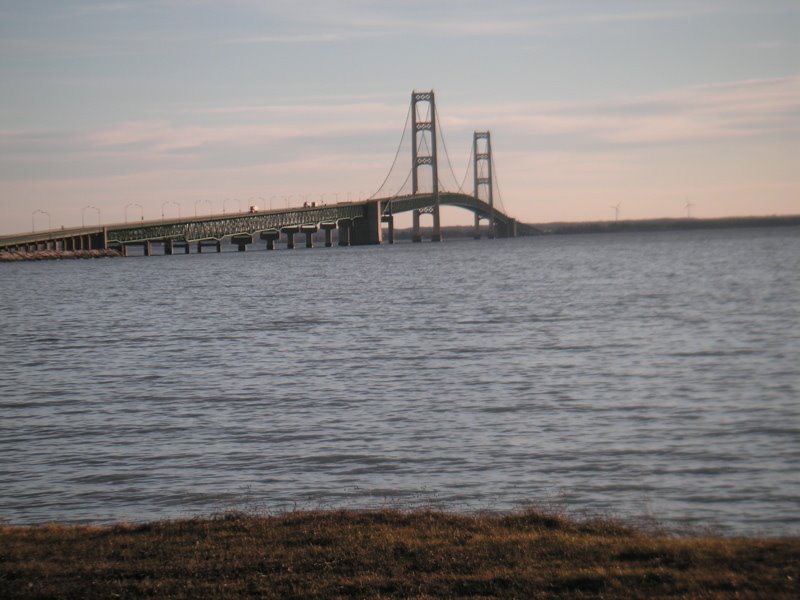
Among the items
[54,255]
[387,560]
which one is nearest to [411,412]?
[387,560]

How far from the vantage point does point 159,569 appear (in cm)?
923

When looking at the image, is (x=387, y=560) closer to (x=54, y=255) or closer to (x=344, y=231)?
(x=54, y=255)

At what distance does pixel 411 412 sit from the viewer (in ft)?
64.6

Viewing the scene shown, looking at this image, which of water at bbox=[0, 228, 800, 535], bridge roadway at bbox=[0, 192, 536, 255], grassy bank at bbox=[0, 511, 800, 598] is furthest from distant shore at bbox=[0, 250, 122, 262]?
grassy bank at bbox=[0, 511, 800, 598]

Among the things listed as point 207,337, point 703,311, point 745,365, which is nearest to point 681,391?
point 745,365

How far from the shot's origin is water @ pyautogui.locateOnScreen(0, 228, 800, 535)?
44.2ft

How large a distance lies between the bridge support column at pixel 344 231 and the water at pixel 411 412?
116 meters

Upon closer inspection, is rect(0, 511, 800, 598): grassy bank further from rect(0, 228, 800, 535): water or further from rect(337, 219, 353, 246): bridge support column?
rect(337, 219, 353, 246): bridge support column

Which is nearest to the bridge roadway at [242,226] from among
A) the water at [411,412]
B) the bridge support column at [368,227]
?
the bridge support column at [368,227]

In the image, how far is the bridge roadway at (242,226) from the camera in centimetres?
12988

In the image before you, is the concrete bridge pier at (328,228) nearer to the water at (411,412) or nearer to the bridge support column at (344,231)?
the bridge support column at (344,231)

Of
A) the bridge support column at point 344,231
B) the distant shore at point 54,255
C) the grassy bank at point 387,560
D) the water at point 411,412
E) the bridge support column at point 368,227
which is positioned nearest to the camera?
the grassy bank at point 387,560

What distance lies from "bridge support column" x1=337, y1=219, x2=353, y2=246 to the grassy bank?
147 m

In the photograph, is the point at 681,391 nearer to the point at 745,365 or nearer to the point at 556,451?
the point at 745,365
